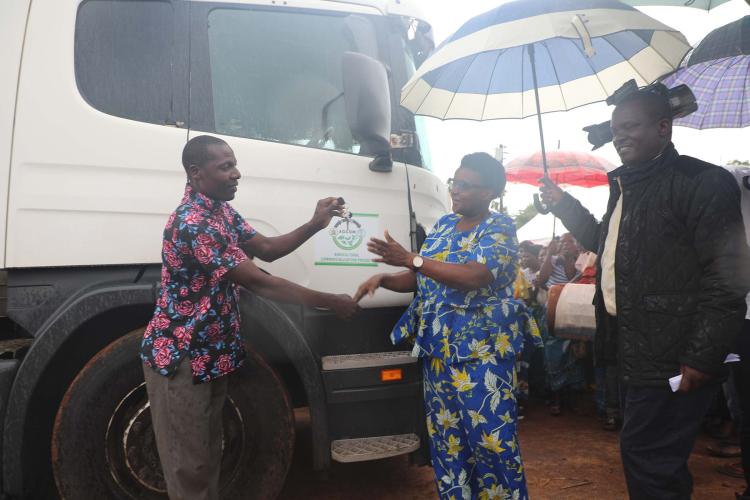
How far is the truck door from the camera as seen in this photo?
8.83 ft

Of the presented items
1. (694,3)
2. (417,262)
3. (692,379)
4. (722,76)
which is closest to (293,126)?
(417,262)

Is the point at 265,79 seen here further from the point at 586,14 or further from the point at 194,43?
the point at 586,14

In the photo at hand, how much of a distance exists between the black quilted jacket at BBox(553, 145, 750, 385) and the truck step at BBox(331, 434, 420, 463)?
108 cm

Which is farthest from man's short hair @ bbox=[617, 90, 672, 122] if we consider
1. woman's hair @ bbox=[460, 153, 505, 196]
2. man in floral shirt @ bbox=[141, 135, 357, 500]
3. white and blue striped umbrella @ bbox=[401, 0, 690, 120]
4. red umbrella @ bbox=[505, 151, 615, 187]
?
red umbrella @ bbox=[505, 151, 615, 187]

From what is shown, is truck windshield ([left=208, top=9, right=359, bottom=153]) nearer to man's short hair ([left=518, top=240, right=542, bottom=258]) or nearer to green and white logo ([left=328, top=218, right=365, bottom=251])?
green and white logo ([left=328, top=218, right=365, bottom=251])

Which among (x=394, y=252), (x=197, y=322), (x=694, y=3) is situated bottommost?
(x=197, y=322)

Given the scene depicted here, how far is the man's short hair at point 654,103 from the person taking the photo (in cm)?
205

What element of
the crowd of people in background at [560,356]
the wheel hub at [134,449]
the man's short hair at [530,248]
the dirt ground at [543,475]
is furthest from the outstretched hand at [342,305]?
the man's short hair at [530,248]

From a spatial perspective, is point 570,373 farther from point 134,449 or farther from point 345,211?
point 134,449

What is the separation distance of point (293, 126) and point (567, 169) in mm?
5151

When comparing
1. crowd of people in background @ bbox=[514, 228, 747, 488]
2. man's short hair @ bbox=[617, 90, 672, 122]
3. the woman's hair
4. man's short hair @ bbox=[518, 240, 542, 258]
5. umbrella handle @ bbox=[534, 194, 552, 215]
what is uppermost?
man's short hair @ bbox=[617, 90, 672, 122]

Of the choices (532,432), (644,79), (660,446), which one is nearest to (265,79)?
(644,79)

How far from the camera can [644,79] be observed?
2.54 m

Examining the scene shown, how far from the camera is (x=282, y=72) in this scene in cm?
278
